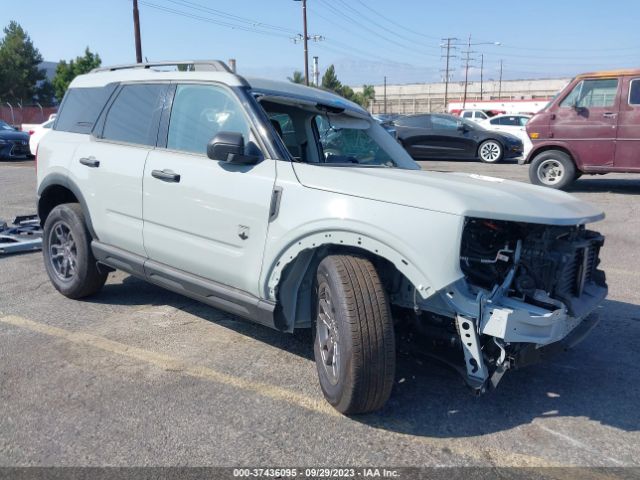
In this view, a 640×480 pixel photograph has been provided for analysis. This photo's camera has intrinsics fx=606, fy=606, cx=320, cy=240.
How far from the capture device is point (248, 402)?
11.5ft

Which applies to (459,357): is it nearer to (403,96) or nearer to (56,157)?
(56,157)

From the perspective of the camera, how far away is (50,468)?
9.34ft

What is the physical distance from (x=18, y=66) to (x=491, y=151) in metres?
56.8

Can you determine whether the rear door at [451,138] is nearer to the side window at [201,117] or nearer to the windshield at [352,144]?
the windshield at [352,144]

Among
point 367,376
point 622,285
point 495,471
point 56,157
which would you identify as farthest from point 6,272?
point 622,285

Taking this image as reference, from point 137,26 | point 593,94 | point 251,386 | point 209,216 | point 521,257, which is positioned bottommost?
point 251,386

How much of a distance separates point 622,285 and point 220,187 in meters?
4.25

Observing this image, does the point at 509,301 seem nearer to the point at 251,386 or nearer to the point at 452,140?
the point at 251,386

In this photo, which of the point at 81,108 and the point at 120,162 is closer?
the point at 120,162

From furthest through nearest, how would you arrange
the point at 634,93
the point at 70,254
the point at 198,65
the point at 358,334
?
the point at 634,93
the point at 70,254
the point at 198,65
the point at 358,334

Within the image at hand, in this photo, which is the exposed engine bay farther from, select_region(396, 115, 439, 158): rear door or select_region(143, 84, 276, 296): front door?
select_region(396, 115, 439, 158): rear door

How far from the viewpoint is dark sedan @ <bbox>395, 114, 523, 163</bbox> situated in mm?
19547

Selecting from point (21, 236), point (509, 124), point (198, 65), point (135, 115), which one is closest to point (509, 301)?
point (198, 65)

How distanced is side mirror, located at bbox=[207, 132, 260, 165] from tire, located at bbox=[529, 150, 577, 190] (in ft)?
30.9
